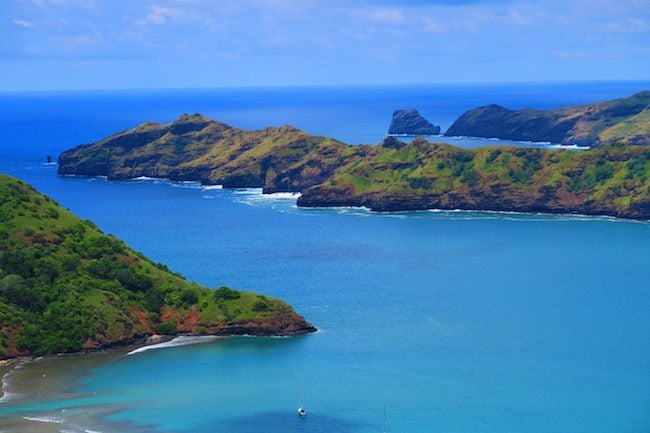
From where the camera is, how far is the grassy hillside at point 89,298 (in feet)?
398

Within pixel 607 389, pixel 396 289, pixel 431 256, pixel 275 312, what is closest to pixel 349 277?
pixel 396 289

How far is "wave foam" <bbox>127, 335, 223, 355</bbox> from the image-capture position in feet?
403

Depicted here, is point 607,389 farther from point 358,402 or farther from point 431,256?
point 431,256

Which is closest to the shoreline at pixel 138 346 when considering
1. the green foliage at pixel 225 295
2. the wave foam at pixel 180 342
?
the wave foam at pixel 180 342

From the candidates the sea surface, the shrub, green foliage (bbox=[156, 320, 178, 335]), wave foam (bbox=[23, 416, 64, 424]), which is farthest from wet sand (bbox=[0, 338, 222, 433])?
the shrub

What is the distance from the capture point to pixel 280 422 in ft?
327

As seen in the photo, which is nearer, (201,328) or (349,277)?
(201,328)

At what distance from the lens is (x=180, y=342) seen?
124938 mm

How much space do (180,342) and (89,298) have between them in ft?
33.2

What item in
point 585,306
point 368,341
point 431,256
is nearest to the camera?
point 368,341

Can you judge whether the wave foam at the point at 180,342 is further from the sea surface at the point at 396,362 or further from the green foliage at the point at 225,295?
the green foliage at the point at 225,295

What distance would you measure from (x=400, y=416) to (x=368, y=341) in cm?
2519

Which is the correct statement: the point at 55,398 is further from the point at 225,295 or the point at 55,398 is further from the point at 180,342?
the point at 225,295

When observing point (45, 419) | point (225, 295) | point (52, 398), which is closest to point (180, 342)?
point (225, 295)
